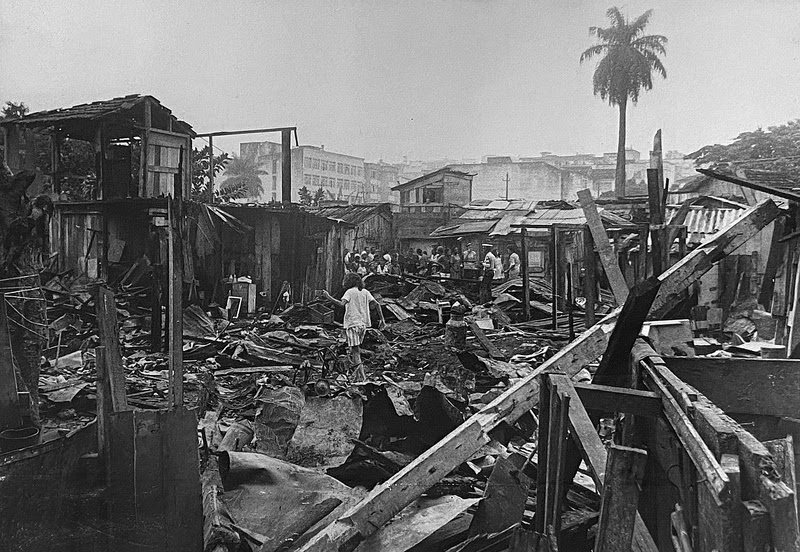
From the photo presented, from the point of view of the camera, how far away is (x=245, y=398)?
6.54 metres

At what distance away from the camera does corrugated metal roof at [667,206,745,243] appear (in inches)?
398

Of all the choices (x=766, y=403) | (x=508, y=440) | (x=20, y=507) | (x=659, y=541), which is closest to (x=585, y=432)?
(x=659, y=541)

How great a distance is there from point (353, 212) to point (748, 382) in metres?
11.8

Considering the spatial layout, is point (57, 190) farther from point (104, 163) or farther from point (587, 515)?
point (587, 515)

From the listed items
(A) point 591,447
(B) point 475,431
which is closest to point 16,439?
(B) point 475,431

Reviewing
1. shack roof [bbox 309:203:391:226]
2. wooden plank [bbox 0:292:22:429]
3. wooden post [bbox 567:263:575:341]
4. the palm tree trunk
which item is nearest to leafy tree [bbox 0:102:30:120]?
wooden plank [bbox 0:292:22:429]

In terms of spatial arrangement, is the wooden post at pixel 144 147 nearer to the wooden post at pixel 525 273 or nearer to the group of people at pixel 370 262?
the group of people at pixel 370 262

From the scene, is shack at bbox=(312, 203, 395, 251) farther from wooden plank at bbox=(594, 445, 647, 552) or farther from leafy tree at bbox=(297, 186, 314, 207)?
wooden plank at bbox=(594, 445, 647, 552)

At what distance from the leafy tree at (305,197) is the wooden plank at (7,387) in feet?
28.1

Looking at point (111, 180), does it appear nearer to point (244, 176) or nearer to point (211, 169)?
point (211, 169)

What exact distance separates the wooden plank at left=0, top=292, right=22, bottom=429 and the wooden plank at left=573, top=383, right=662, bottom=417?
3.54 m

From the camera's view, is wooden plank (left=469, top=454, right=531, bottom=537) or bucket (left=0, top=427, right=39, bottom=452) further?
bucket (left=0, top=427, right=39, bottom=452)

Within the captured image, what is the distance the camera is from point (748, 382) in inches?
104

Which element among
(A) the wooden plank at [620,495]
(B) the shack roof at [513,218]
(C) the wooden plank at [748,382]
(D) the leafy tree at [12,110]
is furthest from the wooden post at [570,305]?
(D) the leafy tree at [12,110]
